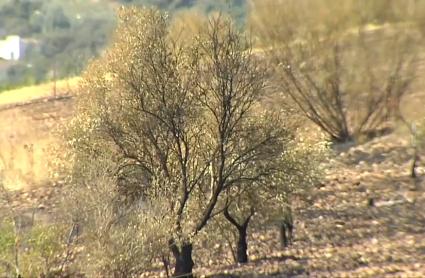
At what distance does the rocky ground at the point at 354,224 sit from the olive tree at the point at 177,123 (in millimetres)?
1785

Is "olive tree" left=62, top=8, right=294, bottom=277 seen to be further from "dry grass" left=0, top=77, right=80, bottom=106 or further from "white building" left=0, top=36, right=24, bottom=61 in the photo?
"white building" left=0, top=36, right=24, bottom=61

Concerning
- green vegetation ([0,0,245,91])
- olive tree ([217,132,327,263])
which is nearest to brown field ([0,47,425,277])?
olive tree ([217,132,327,263])

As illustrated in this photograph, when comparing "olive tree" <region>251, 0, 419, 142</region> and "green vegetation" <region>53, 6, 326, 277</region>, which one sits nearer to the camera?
"green vegetation" <region>53, 6, 326, 277</region>

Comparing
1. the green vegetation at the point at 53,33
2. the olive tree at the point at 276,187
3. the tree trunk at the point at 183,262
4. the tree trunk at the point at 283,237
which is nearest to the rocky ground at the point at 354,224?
the tree trunk at the point at 283,237

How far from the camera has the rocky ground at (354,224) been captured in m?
17.5

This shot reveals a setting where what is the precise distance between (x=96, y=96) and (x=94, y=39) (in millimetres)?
62717

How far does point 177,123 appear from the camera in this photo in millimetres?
16062

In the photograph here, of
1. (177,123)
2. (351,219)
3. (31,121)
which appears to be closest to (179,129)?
(177,123)

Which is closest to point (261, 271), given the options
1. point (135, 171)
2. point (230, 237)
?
point (230, 237)

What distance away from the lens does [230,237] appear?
19484 mm

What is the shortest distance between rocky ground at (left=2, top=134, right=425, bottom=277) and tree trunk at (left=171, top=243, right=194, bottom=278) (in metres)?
0.73

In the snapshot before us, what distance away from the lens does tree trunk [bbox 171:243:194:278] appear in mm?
16500

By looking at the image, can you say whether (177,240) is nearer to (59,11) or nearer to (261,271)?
(261,271)

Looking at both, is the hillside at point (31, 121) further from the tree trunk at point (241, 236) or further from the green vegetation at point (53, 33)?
the tree trunk at point (241, 236)
